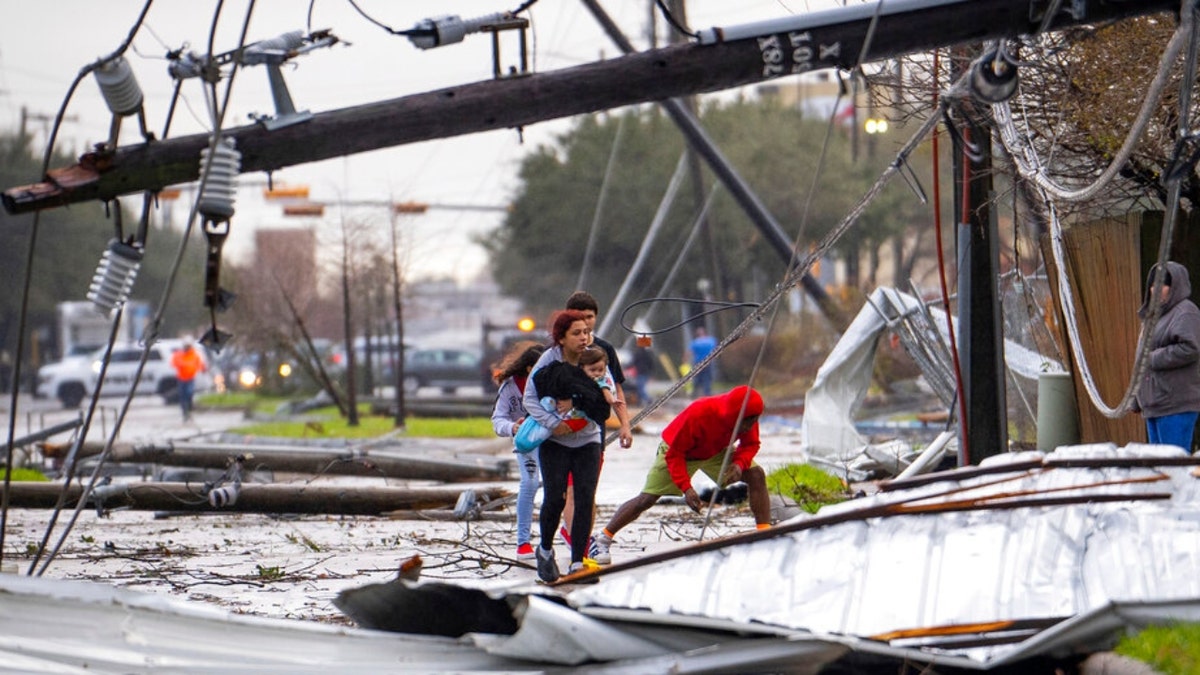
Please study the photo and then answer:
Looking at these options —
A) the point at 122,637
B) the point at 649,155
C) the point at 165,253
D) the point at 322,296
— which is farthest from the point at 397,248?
the point at 165,253

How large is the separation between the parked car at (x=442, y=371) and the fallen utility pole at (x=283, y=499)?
30.5m

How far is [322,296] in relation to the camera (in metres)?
48.7

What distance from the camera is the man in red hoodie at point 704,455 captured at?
9.66 meters

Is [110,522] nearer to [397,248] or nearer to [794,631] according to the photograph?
[794,631]

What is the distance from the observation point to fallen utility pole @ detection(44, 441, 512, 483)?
1608 cm

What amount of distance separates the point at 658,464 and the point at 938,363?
20.0ft

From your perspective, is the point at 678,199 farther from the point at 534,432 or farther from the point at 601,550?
the point at 534,432

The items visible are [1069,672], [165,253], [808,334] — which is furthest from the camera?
[165,253]

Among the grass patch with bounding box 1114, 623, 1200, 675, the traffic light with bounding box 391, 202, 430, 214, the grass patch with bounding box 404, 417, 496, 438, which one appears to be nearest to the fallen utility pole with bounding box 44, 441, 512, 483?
the grass patch with bounding box 404, 417, 496, 438

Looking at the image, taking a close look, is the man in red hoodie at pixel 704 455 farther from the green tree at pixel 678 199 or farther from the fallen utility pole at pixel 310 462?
the green tree at pixel 678 199

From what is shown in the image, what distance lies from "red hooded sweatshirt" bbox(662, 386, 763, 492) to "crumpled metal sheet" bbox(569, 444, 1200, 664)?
7.58ft

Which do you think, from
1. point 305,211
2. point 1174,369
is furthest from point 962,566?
point 305,211

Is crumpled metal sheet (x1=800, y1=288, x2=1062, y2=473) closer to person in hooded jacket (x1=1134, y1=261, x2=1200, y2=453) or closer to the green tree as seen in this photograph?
person in hooded jacket (x1=1134, y1=261, x2=1200, y2=453)

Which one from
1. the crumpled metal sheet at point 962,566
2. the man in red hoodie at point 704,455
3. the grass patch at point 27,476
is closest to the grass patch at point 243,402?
the grass patch at point 27,476
